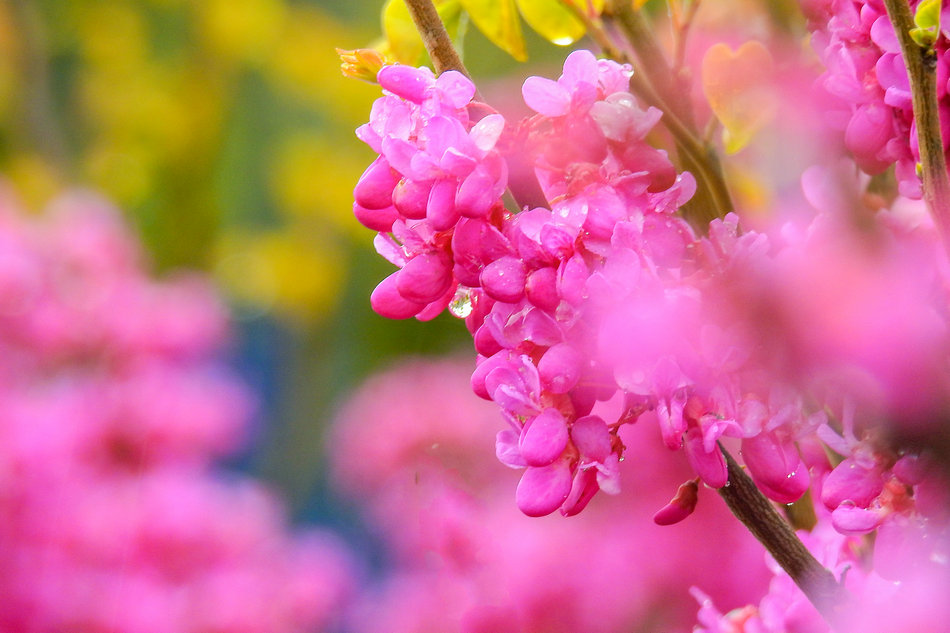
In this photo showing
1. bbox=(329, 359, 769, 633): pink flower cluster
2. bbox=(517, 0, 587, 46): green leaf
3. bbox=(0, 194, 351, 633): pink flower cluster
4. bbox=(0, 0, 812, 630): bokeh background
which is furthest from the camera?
bbox=(0, 0, 812, 630): bokeh background

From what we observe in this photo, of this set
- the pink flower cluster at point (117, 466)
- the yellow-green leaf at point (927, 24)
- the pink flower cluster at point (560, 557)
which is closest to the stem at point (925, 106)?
the yellow-green leaf at point (927, 24)

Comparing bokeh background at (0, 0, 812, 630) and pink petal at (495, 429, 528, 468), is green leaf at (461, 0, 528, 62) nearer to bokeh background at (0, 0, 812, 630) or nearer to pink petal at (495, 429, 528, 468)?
pink petal at (495, 429, 528, 468)

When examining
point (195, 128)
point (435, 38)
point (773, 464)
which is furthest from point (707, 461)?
point (195, 128)

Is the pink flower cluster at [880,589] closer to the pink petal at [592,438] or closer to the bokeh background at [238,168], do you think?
the pink petal at [592,438]

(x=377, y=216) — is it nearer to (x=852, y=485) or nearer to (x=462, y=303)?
(x=462, y=303)

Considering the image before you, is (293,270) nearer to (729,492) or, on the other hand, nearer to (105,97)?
(105,97)

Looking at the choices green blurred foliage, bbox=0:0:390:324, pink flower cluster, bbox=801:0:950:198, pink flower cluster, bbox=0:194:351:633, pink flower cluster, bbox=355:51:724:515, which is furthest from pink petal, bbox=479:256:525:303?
green blurred foliage, bbox=0:0:390:324

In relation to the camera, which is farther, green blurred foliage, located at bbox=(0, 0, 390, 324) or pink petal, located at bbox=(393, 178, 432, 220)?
green blurred foliage, located at bbox=(0, 0, 390, 324)
